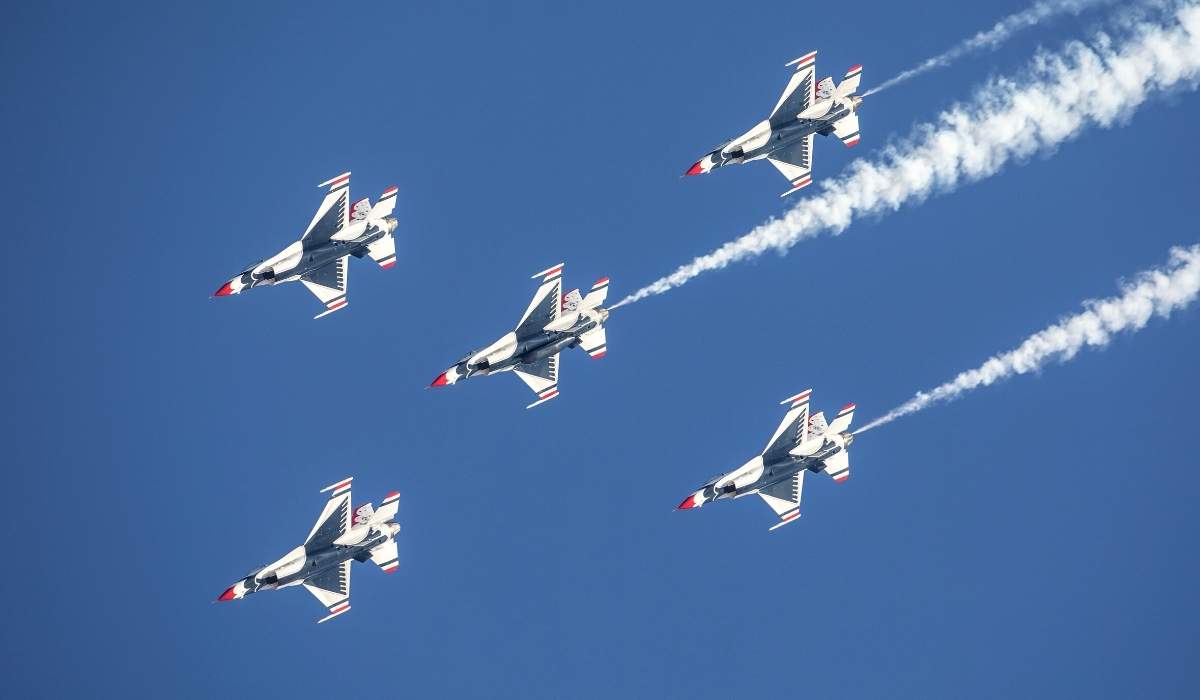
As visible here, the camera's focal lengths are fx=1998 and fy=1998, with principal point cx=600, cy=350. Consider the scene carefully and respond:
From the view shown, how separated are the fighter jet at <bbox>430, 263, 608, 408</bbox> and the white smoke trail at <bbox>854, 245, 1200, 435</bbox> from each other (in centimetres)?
1307

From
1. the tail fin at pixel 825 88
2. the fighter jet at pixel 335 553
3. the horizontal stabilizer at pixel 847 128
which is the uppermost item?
the tail fin at pixel 825 88

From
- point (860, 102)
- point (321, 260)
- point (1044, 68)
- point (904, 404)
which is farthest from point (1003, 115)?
point (321, 260)

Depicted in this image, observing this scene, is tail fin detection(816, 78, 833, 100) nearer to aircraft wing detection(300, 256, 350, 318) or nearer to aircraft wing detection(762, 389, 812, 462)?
aircraft wing detection(762, 389, 812, 462)

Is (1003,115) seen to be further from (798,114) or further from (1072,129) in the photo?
(798,114)

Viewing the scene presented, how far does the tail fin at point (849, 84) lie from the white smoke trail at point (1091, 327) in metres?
13.1

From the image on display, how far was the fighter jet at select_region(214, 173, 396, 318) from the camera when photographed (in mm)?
83375

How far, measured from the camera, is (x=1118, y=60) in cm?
8638

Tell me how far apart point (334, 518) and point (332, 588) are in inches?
135

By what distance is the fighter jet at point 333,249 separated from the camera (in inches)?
3282

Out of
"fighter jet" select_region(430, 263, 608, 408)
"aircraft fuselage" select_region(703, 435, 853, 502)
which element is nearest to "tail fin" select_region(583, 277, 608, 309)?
"fighter jet" select_region(430, 263, 608, 408)

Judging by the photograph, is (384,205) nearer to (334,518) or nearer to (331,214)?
(331,214)

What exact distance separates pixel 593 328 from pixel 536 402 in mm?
4579

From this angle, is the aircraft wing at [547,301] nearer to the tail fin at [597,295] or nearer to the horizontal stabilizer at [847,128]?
the tail fin at [597,295]


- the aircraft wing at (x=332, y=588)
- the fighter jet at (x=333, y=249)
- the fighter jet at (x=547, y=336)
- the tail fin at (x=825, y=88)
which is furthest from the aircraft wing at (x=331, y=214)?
the tail fin at (x=825, y=88)
